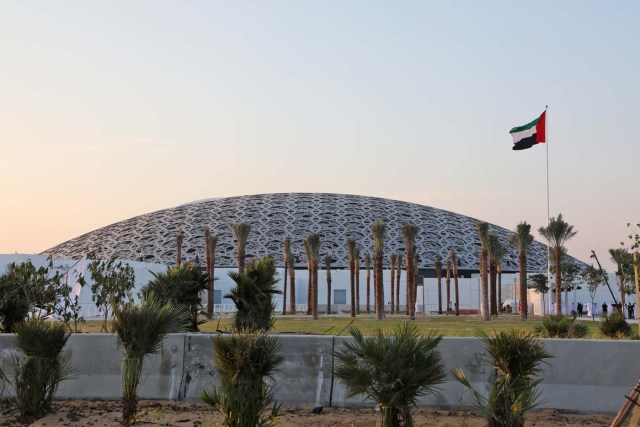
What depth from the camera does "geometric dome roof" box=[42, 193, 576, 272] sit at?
12325cm

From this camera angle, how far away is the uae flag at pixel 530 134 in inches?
1937

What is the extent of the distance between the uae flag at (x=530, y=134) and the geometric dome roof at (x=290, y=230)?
71.1 meters

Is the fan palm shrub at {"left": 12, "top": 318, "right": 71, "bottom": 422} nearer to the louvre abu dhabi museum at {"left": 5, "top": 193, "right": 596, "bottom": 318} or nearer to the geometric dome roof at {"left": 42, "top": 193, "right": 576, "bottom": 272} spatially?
the louvre abu dhabi museum at {"left": 5, "top": 193, "right": 596, "bottom": 318}

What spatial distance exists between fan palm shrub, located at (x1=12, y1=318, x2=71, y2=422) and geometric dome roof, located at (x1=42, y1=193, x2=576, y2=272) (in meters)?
107

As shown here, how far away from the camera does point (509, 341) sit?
8.26 m

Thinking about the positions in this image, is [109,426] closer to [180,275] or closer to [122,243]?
[180,275]

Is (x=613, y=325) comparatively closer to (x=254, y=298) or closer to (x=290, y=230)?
(x=254, y=298)

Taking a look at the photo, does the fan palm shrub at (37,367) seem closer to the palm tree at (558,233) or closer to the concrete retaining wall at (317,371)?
the concrete retaining wall at (317,371)

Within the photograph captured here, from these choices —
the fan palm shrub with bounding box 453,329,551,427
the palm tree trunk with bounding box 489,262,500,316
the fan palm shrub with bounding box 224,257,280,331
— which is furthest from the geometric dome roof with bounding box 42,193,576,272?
the fan palm shrub with bounding box 453,329,551,427

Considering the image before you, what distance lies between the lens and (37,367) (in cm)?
944

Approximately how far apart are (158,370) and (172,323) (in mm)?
1408

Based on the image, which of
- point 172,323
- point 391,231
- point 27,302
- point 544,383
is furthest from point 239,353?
point 391,231

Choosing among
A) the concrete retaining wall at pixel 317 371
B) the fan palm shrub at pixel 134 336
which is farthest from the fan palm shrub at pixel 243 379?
the concrete retaining wall at pixel 317 371

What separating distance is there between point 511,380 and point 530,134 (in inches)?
1726
